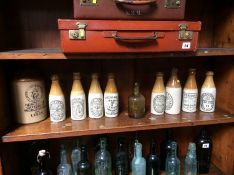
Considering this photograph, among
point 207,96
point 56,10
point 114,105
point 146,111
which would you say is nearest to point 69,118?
point 114,105

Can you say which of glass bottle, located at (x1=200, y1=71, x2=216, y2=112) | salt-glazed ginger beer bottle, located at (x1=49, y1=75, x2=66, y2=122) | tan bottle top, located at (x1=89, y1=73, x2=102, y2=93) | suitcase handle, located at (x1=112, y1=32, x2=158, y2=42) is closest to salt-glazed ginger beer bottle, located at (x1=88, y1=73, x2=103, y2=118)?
tan bottle top, located at (x1=89, y1=73, x2=102, y2=93)

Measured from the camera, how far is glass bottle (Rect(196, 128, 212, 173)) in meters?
1.20

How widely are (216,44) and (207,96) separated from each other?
0.28 meters

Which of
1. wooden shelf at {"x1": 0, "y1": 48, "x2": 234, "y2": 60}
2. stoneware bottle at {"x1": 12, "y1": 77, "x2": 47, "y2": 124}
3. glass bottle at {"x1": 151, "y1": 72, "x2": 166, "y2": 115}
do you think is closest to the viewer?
wooden shelf at {"x1": 0, "y1": 48, "x2": 234, "y2": 60}

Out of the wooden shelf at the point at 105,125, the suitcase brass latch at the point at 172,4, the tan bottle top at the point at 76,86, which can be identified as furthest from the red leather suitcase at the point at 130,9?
the wooden shelf at the point at 105,125

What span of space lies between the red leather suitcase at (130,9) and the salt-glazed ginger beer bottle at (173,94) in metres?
0.28

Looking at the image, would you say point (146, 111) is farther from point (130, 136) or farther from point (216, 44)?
point (216, 44)

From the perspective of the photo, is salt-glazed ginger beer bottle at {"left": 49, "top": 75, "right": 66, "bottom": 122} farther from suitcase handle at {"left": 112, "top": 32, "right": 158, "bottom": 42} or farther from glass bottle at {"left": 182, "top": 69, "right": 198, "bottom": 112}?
glass bottle at {"left": 182, "top": 69, "right": 198, "bottom": 112}

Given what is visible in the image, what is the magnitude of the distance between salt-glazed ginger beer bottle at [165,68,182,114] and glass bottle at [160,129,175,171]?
0.17m

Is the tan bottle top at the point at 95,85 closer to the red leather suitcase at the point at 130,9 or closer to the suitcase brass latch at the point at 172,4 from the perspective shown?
the red leather suitcase at the point at 130,9

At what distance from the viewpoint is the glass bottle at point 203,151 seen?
1.20 metres

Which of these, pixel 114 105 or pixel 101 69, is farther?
pixel 101 69

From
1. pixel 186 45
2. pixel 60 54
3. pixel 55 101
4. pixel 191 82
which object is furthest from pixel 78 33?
pixel 191 82

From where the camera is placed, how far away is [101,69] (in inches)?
44.0
